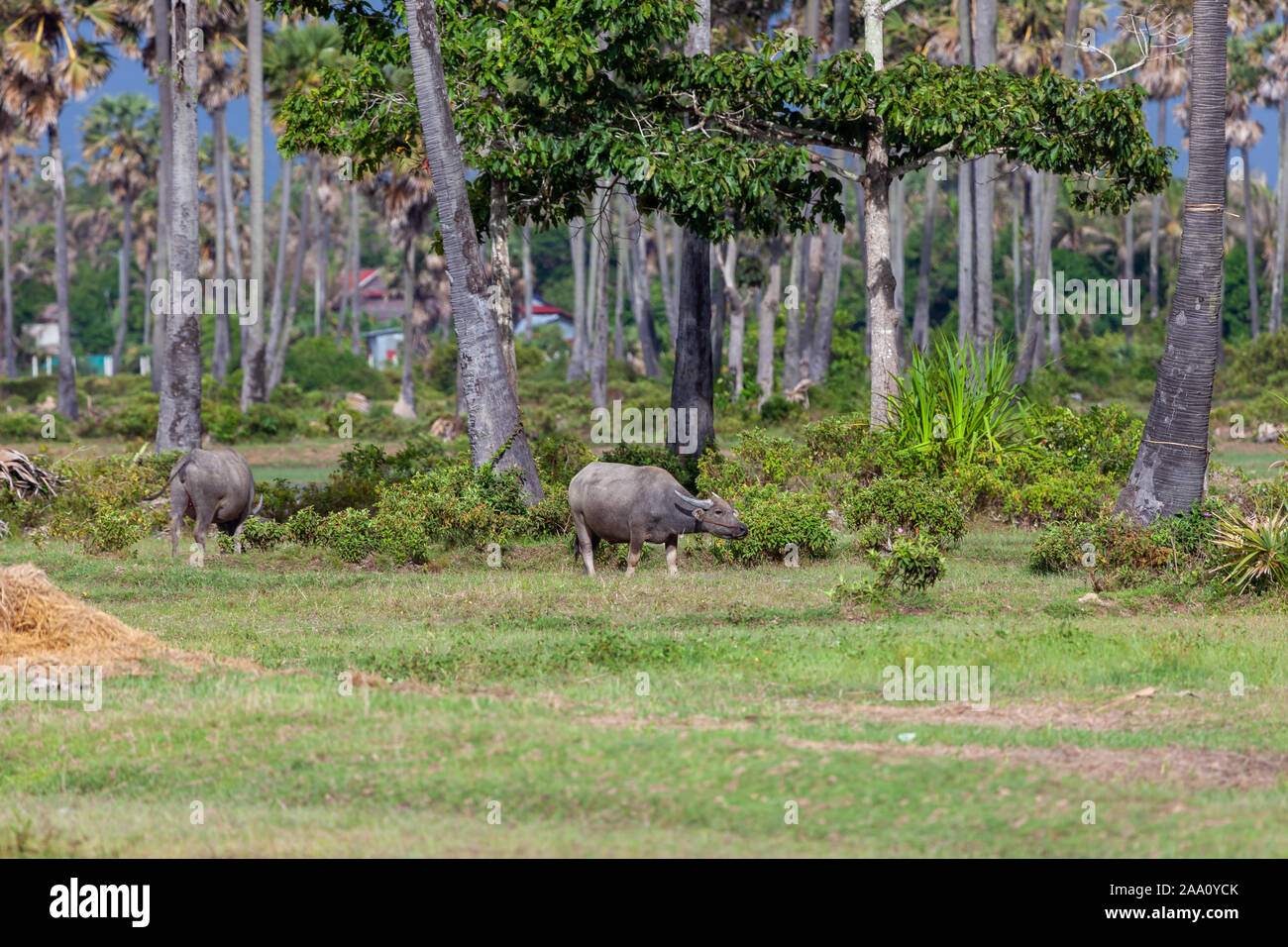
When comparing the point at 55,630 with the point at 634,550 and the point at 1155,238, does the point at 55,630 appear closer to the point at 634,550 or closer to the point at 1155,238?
the point at 634,550

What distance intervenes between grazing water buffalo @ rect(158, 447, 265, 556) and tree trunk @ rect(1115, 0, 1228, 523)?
11049mm

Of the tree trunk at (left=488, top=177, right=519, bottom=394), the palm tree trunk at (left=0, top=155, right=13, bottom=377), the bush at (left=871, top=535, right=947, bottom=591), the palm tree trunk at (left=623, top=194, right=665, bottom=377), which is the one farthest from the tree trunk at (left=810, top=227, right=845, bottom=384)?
the bush at (left=871, top=535, right=947, bottom=591)

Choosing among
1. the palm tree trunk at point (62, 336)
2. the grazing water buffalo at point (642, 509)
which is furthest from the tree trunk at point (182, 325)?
the palm tree trunk at point (62, 336)

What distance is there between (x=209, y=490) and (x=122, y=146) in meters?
55.3

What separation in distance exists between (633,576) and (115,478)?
10436 mm

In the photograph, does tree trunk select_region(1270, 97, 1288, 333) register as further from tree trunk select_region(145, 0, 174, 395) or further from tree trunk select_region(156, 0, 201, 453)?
tree trunk select_region(156, 0, 201, 453)

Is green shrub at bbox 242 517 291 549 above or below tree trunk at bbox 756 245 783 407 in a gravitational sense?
below

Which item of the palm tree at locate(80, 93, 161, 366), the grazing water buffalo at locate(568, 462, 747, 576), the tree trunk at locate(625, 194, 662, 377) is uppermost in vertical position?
the palm tree at locate(80, 93, 161, 366)

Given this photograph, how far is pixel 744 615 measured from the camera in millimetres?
15008

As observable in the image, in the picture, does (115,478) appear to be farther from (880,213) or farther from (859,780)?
(859,780)

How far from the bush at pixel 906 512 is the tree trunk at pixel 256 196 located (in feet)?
86.5

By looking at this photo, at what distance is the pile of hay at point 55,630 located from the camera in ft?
42.1

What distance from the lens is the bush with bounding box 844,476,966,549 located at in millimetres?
18891
